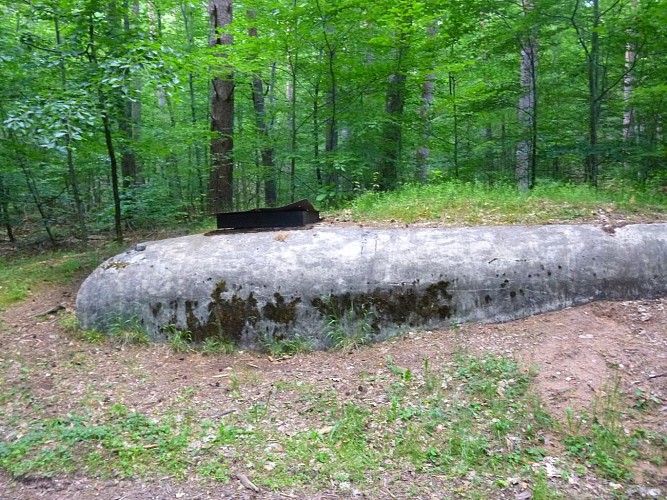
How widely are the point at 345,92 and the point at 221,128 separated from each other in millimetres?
2737

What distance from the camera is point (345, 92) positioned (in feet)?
32.3

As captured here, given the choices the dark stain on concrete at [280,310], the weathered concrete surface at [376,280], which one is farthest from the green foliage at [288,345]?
the dark stain on concrete at [280,310]

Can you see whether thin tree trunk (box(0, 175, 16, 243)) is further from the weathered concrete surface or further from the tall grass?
the tall grass

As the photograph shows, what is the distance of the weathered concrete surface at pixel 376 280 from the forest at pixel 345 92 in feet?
8.94

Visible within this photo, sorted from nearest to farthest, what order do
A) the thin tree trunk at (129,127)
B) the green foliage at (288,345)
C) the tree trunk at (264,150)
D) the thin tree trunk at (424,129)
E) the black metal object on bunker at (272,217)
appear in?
the green foliage at (288,345), the black metal object on bunker at (272,217), the thin tree trunk at (129,127), the thin tree trunk at (424,129), the tree trunk at (264,150)

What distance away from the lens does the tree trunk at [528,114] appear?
9.28 m

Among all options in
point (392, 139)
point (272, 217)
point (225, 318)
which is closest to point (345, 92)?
point (392, 139)

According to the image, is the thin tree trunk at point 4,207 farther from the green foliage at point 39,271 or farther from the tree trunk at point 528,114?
the tree trunk at point 528,114

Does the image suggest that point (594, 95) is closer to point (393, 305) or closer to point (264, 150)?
point (393, 305)

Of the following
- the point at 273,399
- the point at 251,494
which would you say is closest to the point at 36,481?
the point at 251,494

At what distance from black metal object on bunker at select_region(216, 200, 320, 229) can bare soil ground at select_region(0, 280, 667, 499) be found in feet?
5.96

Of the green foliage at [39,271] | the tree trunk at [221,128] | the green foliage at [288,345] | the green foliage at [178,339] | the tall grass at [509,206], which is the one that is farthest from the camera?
the tree trunk at [221,128]

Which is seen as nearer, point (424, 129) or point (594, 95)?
point (594, 95)

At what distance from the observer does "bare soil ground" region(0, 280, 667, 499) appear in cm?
339
